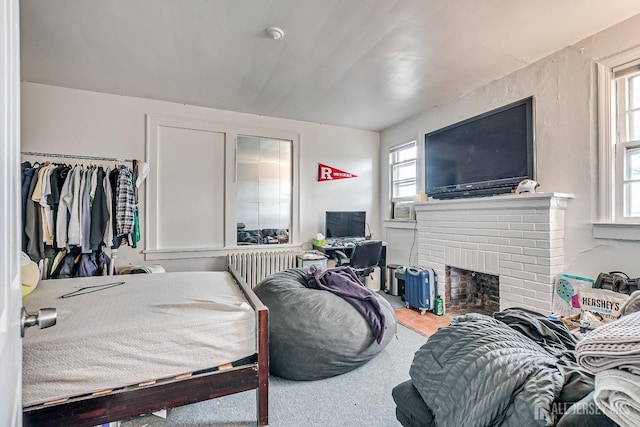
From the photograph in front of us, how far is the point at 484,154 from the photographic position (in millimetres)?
3109

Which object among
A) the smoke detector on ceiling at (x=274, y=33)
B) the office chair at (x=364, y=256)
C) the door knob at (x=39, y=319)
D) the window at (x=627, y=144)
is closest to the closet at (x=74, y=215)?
the smoke detector on ceiling at (x=274, y=33)

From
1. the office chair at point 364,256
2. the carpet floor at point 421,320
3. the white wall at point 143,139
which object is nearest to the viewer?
the carpet floor at point 421,320

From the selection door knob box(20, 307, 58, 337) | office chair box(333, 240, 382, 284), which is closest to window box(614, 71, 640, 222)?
office chair box(333, 240, 382, 284)

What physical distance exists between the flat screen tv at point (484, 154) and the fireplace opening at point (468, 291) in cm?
98

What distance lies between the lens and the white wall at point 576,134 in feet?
7.34

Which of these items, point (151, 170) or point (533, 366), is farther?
point (151, 170)

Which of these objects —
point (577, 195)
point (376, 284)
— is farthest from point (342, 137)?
point (577, 195)

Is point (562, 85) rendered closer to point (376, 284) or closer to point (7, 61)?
point (376, 284)

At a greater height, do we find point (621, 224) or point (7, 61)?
point (7, 61)

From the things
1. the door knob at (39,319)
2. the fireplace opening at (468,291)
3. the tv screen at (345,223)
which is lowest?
the fireplace opening at (468,291)

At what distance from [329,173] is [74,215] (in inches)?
121

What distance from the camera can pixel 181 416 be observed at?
1.70m

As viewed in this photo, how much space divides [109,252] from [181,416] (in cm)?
218

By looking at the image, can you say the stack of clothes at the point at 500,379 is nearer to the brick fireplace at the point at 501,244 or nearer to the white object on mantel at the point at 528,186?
the brick fireplace at the point at 501,244
